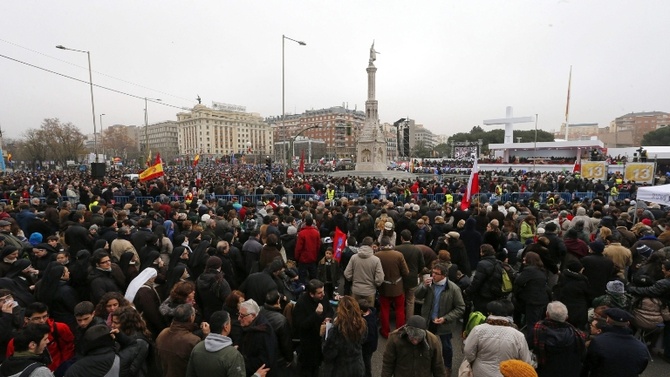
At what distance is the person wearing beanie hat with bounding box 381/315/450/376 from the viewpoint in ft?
11.0

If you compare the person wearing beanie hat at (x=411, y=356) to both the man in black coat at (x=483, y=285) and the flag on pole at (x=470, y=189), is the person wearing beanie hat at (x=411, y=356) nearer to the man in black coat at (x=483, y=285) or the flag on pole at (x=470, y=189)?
the man in black coat at (x=483, y=285)

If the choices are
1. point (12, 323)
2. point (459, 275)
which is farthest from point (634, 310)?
point (12, 323)

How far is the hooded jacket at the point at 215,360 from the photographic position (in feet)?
9.47

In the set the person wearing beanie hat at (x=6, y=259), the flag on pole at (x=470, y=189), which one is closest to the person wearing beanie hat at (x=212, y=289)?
the person wearing beanie hat at (x=6, y=259)

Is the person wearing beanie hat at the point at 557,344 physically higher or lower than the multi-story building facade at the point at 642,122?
lower

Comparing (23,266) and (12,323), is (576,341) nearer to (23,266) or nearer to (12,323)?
(12,323)

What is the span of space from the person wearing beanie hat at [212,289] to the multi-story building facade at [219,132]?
113379mm

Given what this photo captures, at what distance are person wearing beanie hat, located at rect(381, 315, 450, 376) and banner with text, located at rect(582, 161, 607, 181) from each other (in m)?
25.2

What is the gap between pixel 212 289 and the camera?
4477 millimetres

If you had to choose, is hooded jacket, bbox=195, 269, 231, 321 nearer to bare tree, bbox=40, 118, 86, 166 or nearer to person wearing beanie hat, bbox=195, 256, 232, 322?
person wearing beanie hat, bbox=195, 256, 232, 322

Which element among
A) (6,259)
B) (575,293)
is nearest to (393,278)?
(575,293)

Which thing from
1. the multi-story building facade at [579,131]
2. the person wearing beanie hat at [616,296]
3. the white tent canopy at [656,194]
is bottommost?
the person wearing beanie hat at [616,296]

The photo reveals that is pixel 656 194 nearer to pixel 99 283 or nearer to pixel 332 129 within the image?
pixel 99 283

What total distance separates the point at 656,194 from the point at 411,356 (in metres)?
9.25
